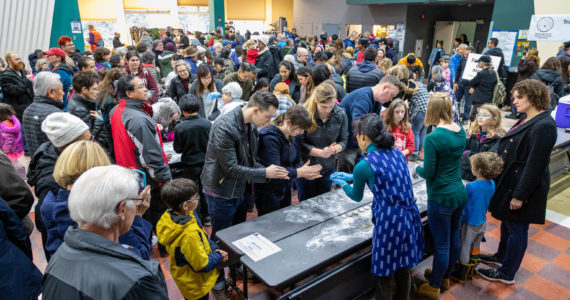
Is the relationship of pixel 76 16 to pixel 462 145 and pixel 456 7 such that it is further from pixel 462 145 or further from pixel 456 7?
pixel 456 7

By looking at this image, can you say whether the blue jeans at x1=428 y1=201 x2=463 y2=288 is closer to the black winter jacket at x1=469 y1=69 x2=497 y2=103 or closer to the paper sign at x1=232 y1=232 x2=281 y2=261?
the paper sign at x1=232 y1=232 x2=281 y2=261

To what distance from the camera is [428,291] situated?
111 inches

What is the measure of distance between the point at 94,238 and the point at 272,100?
155cm

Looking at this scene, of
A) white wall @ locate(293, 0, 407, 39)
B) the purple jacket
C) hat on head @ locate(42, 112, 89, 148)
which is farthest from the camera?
white wall @ locate(293, 0, 407, 39)

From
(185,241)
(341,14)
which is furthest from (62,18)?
(341,14)

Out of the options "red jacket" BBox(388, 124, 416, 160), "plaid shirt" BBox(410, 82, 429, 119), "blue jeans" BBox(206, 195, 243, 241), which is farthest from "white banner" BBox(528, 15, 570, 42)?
"blue jeans" BBox(206, 195, 243, 241)

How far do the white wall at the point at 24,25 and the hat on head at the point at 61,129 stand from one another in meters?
8.50

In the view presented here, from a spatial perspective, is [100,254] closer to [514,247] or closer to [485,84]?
[514,247]

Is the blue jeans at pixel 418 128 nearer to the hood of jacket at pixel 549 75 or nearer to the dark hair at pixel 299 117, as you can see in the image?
the hood of jacket at pixel 549 75

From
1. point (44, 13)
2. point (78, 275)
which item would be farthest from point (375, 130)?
point (44, 13)

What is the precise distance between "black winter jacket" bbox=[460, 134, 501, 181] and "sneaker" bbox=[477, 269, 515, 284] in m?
1.02

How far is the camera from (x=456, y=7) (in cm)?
1565

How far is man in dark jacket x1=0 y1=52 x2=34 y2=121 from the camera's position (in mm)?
5203

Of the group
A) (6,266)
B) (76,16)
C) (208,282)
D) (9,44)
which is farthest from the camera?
(76,16)
